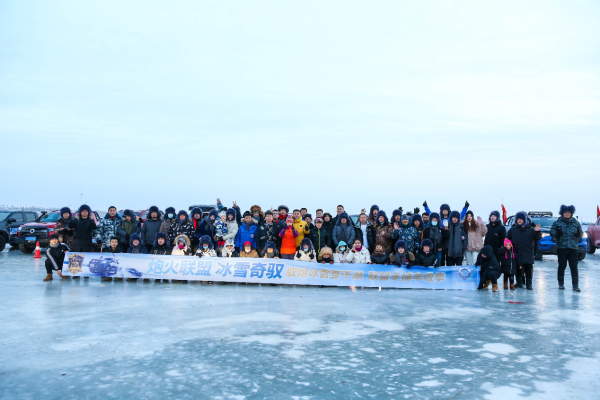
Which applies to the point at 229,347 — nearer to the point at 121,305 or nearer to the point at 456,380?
the point at 456,380

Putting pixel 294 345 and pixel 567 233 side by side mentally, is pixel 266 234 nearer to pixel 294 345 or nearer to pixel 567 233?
pixel 294 345

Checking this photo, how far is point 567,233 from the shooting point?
1077 cm

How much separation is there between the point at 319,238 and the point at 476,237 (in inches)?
154

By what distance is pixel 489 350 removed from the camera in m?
5.74

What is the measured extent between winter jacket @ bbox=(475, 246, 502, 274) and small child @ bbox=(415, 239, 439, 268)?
102cm

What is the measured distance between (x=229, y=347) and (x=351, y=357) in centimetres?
146

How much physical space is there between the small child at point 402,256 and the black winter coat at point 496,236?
1922 mm

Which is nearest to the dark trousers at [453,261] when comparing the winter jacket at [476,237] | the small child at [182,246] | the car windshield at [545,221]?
the winter jacket at [476,237]

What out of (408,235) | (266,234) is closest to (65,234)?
(266,234)

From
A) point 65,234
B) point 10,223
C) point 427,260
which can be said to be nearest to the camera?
point 427,260

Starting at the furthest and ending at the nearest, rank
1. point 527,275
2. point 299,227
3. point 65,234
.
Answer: point 65,234 < point 299,227 < point 527,275

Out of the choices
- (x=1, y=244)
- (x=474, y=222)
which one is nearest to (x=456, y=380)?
(x=474, y=222)

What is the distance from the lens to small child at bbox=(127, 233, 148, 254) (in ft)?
40.8

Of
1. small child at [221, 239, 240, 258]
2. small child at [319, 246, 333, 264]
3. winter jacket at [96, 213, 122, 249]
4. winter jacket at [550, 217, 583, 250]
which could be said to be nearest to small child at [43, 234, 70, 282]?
winter jacket at [96, 213, 122, 249]
